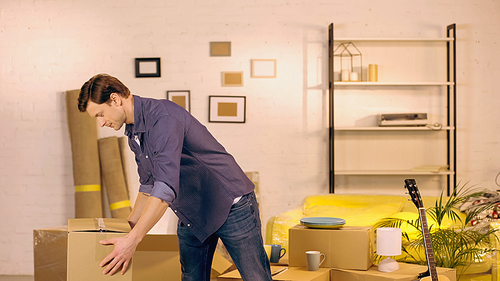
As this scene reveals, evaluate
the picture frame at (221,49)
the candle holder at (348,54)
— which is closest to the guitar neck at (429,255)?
the candle holder at (348,54)

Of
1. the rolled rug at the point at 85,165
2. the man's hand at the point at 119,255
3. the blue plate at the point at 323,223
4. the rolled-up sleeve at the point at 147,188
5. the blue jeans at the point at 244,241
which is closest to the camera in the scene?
the man's hand at the point at 119,255

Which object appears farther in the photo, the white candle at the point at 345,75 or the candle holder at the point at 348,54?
the candle holder at the point at 348,54

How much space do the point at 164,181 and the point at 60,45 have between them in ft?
11.4

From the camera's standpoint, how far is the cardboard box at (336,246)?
2.11 m

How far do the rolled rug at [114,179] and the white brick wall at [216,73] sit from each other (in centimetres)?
20

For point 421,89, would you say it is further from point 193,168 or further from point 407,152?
point 193,168

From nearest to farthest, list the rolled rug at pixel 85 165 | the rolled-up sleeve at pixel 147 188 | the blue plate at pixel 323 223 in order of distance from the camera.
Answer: the rolled-up sleeve at pixel 147 188, the blue plate at pixel 323 223, the rolled rug at pixel 85 165

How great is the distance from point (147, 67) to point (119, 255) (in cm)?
316

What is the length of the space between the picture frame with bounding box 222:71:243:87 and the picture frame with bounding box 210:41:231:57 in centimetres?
18

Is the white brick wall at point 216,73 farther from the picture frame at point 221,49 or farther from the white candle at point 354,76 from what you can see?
the white candle at point 354,76

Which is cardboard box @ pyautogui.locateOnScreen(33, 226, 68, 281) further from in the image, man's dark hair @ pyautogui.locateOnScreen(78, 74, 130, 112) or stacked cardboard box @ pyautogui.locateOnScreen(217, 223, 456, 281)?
man's dark hair @ pyautogui.locateOnScreen(78, 74, 130, 112)

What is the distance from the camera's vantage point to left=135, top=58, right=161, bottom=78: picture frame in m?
4.23

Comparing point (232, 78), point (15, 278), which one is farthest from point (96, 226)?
point (15, 278)

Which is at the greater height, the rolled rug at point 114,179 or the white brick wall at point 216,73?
the white brick wall at point 216,73
